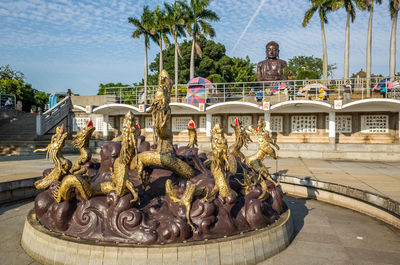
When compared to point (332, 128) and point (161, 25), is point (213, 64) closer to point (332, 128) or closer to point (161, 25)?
point (161, 25)

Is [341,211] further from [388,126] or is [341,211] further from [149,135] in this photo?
[149,135]

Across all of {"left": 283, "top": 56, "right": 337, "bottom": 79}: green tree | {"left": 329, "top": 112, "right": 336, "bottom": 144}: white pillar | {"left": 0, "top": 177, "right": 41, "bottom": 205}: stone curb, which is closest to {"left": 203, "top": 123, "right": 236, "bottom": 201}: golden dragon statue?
{"left": 0, "top": 177, "right": 41, "bottom": 205}: stone curb

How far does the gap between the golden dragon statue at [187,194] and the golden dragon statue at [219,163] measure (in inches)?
6.3

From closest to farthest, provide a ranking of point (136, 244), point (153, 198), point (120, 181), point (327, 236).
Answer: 1. point (136, 244)
2. point (120, 181)
3. point (153, 198)
4. point (327, 236)

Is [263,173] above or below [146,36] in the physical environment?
below

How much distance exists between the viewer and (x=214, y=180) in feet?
14.7

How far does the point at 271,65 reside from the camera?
20.7m

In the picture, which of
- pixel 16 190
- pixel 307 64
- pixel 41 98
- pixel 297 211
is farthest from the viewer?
pixel 307 64

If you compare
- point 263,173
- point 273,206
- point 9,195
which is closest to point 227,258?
point 273,206

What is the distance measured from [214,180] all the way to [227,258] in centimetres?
122

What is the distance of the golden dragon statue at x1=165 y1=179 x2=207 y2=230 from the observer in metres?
3.86

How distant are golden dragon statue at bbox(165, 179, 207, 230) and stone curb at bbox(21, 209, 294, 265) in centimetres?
39

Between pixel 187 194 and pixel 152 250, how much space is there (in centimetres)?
88

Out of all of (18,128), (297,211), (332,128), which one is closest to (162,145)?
(297,211)
